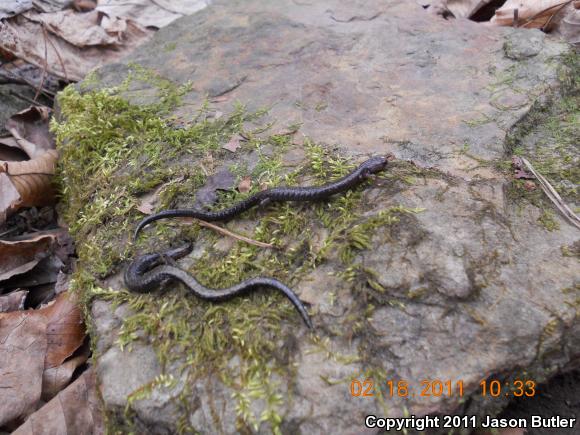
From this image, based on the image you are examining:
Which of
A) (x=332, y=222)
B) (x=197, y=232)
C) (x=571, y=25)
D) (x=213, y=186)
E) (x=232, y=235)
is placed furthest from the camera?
(x=571, y=25)

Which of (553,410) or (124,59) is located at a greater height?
(124,59)

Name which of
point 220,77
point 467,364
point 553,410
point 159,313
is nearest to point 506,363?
point 467,364

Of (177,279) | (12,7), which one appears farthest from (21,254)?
(12,7)

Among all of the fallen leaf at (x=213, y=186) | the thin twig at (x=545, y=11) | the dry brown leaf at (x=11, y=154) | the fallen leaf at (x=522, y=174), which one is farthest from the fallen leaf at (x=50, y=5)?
the fallen leaf at (x=522, y=174)

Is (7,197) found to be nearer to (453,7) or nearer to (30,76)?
(30,76)

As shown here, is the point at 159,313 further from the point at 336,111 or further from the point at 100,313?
the point at 336,111
